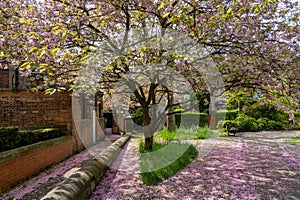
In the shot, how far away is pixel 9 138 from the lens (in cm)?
525

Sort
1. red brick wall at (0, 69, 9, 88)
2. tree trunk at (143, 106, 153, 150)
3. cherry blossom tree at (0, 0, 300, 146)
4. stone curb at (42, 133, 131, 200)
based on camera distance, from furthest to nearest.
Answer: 1. red brick wall at (0, 69, 9, 88)
2. tree trunk at (143, 106, 153, 150)
3. cherry blossom tree at (0, 0, 300, 146)
4. stone curb at (42, 133, 131, 200)

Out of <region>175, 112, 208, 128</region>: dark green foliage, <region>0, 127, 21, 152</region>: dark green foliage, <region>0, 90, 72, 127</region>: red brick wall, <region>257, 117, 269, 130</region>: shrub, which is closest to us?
<region>0, 127, 21, 152</region>: dark green foliage

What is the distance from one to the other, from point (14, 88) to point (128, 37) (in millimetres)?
4312

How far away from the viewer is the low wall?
15.2 ft

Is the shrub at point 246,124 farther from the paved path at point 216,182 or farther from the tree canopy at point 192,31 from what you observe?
the tree canopy at point 192,31

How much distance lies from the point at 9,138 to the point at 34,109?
3334mm

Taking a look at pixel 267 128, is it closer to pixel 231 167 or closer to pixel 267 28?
pixel 231 167

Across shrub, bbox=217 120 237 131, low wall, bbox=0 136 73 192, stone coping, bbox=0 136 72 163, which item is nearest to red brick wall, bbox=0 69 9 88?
low wall, bbox=0 136 73 192

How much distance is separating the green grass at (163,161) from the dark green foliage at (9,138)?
9.39ft

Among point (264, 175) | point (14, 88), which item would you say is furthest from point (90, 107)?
point (264, 175)

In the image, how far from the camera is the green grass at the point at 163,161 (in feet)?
16.6

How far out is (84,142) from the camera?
1063 cm

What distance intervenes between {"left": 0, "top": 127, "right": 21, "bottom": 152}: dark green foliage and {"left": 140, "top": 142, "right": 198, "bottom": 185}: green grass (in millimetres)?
2861

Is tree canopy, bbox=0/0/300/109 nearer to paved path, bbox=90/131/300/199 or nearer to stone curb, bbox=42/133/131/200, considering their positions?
paved path, bbox=90/131/300/199
